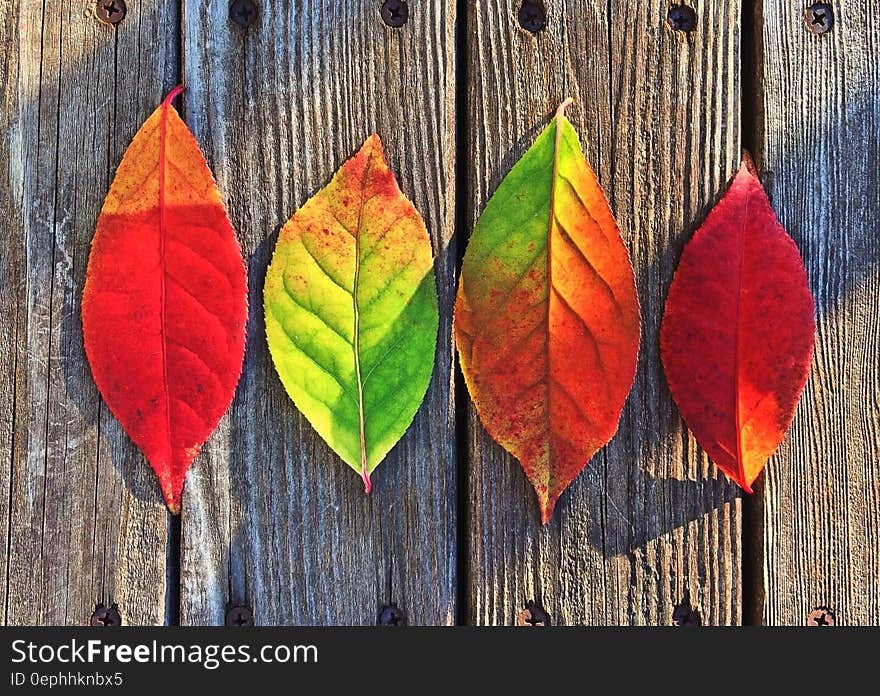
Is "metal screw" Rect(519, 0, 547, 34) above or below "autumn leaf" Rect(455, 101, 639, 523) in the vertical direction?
above

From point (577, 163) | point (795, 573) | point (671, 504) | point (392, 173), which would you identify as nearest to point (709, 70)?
point (577, 163)

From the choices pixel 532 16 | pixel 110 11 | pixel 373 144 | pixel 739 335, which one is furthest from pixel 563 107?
pixel 110 11

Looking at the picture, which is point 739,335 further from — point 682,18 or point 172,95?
point 172,95

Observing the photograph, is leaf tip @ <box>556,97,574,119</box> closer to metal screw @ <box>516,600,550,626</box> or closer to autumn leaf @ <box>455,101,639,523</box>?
autumn leaf @ <box>455,101,639,523</box>

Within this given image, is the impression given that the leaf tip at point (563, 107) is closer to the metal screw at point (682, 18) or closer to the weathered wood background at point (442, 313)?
the weathered wood background at point (442, 313)

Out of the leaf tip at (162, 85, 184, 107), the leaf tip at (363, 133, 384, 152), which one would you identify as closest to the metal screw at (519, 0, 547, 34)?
the leaf tip at (363, 133, 384, 152)

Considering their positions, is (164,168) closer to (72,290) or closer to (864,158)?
(72,290)
